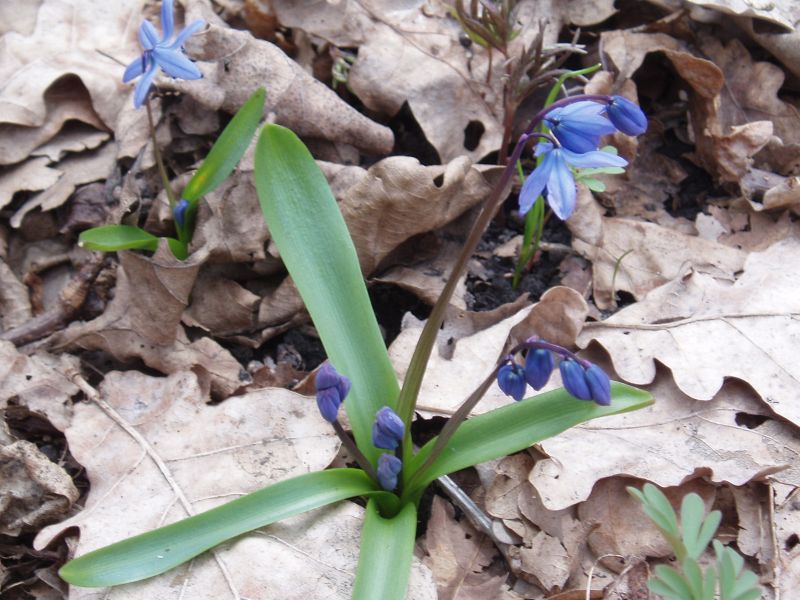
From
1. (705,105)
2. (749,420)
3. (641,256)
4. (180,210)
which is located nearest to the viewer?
(749,420)

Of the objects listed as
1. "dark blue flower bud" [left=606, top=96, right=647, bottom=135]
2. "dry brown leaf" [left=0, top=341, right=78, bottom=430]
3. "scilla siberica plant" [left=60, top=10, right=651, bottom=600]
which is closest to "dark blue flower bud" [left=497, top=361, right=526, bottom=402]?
"scilla siberica plant" [left=60, top=10, right=651, bottom=600]

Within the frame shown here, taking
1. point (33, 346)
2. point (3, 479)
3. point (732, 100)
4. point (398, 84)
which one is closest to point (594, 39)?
point (732, 100)

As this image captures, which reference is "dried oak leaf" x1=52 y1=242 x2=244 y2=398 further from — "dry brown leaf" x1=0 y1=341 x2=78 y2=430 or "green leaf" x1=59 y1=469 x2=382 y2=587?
"green leaf" x1=59 y1=469 x2=382 y2=587

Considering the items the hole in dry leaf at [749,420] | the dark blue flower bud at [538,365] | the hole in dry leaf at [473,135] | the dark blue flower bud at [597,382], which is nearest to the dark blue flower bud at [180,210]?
the hole in dry leaf at [473,135]

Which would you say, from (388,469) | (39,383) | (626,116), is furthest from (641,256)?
(39,383)

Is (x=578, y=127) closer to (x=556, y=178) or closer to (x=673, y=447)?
(x=556, y=178)
